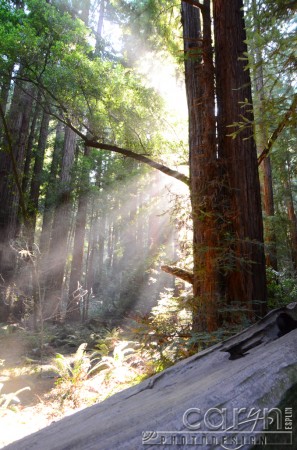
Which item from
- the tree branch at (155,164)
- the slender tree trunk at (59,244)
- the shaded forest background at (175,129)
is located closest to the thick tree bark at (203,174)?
the shaded forest background at (175,129)

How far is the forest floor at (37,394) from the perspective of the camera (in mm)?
5573

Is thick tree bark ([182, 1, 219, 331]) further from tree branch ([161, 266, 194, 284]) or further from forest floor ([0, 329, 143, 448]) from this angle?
forest floor ([0, 329, 143, 448])

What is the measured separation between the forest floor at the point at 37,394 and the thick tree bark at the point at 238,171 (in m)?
3.93

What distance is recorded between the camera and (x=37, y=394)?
7469mm

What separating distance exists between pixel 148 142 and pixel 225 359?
18.4 feet

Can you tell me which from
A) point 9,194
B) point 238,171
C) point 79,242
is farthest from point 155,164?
point 79,242

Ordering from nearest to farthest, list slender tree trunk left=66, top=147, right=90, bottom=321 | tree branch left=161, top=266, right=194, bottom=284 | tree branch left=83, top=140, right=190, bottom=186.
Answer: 1. tree branch left=161, top=266, right=194, bottom=284
2. tree branch left=83, top=140, right=190, bottom=186
3. slender tree trunk left=66, top=147, right=90, bottom=321

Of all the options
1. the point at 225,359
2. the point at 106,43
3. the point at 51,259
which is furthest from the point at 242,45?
the point at 106,43

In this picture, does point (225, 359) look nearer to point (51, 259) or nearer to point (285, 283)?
point (285, 283)

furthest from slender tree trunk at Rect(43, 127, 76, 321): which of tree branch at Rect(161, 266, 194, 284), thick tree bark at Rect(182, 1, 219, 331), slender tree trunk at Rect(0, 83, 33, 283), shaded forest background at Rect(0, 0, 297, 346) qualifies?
thick tree bark at Rect(182, 1, 219, 331)

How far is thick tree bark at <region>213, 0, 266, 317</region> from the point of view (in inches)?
165

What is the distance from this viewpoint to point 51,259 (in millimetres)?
15570

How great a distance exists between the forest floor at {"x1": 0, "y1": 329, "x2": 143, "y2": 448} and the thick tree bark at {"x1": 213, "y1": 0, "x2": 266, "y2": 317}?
3.93 metres

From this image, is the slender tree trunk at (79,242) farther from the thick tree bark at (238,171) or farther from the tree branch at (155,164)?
the thick tree bark at (238,171)
